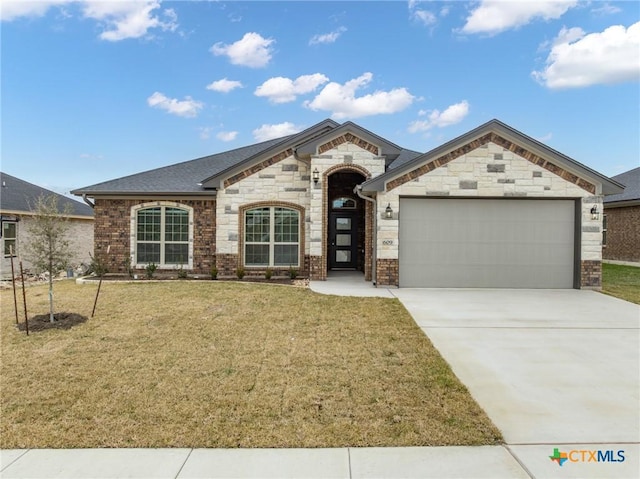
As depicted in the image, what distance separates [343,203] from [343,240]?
1.44 metres

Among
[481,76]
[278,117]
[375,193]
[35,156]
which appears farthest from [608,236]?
[35,156]

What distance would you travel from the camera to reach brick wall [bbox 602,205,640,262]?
19078mm

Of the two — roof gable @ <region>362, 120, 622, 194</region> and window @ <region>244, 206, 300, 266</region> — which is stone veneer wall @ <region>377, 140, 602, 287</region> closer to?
roof gable @ <region>362, 120, 622, 194</region>

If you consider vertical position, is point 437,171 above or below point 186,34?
below

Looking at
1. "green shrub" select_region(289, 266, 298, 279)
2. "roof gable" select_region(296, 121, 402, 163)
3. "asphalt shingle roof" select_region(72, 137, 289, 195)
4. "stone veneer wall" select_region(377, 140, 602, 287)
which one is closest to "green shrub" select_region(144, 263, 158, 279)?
"asphalt shingle roof" select_region(72, 137, 289, 195)

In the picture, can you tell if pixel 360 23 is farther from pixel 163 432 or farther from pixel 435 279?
pixel 163 432

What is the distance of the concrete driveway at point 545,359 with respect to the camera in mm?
3633

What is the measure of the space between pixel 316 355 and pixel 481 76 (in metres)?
15.9

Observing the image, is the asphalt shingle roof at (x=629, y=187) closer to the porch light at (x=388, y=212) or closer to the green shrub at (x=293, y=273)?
the porch light at (x=388, y=212)

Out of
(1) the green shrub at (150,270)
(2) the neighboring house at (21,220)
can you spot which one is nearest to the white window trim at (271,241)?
(1) the green shrub at (150,270)

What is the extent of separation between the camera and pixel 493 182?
11.0 meters

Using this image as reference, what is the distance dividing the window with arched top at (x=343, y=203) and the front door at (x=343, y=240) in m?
0.23

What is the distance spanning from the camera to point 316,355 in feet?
17.9

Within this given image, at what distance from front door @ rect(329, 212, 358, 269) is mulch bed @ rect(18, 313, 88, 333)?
9328mm
